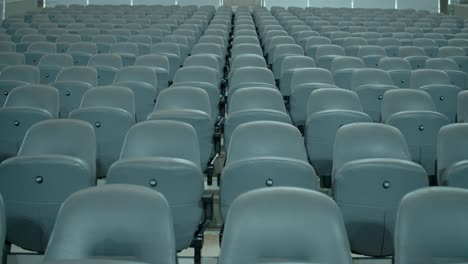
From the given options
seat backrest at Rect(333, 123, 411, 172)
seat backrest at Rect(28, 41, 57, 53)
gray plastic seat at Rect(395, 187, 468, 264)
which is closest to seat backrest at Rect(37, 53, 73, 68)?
seat backrest at Rect(28, 41, 57, 53)

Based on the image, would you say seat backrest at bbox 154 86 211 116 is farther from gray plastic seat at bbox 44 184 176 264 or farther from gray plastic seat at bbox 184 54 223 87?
gray plastic seat at bbox 44 184 176 264

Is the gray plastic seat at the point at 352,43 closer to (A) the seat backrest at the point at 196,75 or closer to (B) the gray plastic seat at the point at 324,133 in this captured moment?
(A) the seat backrest at the point at 196,75

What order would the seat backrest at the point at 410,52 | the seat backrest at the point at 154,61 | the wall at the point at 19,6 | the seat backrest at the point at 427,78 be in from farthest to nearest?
1. the wall at the point at 19,6
2. the seat backrest at the point at 410,52
3. the seat backrest at the point at 154,61
4. the seat backrest at the point at 427,78

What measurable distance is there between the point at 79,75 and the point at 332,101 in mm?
2501

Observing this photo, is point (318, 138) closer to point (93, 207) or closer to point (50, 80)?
point (93, 207)

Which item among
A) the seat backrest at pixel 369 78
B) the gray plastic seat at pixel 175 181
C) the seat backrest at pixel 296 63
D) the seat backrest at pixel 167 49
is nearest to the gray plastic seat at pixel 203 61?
the seat backrest at pixel 296 63

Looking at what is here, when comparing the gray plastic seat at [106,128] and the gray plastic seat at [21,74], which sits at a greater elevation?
the gray plastic seat at [21,74]

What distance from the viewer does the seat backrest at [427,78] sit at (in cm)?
601

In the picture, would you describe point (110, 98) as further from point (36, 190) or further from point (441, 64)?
point (441, 64)

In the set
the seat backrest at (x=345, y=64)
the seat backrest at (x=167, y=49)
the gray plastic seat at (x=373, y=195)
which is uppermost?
the seat backrest at (x=167, y=49)

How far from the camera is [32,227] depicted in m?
3.00

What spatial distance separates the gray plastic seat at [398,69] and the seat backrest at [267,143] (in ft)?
10.9

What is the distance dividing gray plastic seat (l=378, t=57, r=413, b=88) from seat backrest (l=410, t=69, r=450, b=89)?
503 millimetres

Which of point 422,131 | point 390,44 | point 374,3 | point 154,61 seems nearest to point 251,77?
point 154,61
